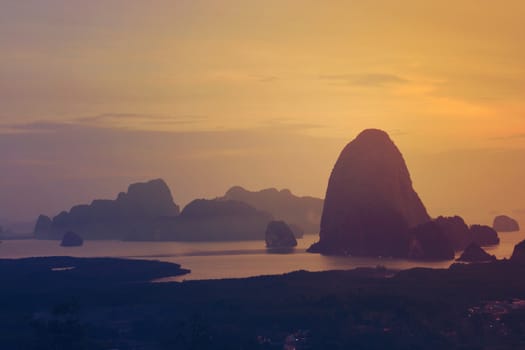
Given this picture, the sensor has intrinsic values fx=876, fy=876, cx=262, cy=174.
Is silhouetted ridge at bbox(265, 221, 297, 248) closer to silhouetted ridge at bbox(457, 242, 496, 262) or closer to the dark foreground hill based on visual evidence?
silhouetted ridge at bbox(457, 242, 496, 262)

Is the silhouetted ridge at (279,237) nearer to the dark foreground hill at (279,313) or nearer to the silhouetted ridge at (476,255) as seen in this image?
the silhouetted ridge at (476,255)

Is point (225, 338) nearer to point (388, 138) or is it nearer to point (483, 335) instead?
point (483, 335)

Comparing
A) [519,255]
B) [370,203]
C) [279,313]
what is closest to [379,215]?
[370,203]

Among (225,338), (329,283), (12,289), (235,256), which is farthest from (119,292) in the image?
(235,256)

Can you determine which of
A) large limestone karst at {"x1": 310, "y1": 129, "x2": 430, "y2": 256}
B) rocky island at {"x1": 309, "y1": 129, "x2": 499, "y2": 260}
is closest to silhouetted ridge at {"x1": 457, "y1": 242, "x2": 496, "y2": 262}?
rocky island at {"x1": 309, "y1": 129, "x2": 499, "y2": 260}

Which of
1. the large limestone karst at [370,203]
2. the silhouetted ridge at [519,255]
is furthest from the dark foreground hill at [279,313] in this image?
the large limestone karst at [370,203]

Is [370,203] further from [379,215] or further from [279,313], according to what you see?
[279,313]
